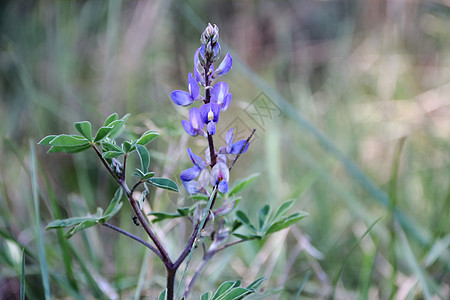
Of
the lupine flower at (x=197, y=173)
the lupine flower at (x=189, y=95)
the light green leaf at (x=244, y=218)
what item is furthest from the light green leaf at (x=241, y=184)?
the lupine flower at (x=189, y=95)

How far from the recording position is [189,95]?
3.14ft

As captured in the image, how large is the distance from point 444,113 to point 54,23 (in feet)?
8.04

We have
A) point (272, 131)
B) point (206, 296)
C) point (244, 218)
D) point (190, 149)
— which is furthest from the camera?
point (272, 131)

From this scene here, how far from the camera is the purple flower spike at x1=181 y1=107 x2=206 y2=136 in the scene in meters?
0.95

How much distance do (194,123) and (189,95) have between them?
0.06 metres

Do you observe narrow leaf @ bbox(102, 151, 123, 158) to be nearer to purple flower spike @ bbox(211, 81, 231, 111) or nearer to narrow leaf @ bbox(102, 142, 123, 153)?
narrow leaf @ bbox(102, 142, 123, 153)

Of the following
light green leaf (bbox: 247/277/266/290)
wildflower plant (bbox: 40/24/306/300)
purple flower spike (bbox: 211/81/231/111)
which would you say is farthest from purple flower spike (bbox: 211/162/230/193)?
light green leaf (bbox: 247/277/266/290)

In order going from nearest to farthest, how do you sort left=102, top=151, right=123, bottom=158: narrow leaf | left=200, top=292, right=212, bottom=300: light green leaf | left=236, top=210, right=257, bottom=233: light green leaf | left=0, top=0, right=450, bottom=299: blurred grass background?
1. left=102, top=151, right=123, bottom=158: narrow leaf
2. left=200, top=292, right=212, bottom=300: light green leaf
3. left=236, top=210, right=257, bottom=233: light green leaf
4. left=0, top=0, right=450, bottom=299: blurred grass background

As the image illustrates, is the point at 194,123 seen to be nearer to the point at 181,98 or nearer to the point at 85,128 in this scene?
the point at 181,98

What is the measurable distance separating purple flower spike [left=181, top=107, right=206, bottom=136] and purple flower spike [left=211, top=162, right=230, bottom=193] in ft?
0.28

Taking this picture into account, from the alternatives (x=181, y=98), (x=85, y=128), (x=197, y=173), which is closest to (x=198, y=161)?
(x=197, y=173)

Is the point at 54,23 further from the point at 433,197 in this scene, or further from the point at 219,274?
the point at 433,197

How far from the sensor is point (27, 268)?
5.37ft

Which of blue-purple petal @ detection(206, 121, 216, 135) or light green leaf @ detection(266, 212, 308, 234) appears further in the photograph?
light green leaf @ detection(266, 212, 308, 234)
